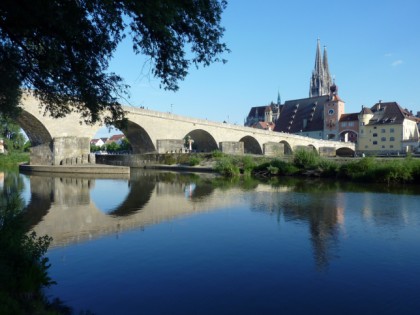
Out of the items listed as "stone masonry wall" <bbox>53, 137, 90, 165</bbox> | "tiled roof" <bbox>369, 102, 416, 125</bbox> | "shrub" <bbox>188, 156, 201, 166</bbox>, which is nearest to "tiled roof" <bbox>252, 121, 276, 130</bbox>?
"tiled roof" <bbox>369, 102, 416, 125</bbox>

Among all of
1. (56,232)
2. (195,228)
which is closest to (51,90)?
(56,232)

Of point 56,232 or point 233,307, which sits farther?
point 56,232

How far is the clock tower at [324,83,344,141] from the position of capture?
89.8m

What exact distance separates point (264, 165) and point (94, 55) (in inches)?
909

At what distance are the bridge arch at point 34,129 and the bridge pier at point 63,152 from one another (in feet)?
1.66

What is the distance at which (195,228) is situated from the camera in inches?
375

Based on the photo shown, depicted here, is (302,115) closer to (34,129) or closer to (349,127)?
(349,127)

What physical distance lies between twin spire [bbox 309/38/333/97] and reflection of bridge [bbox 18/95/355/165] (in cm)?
6587

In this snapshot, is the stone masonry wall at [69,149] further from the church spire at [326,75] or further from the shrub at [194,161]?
the church spire at [326,75]

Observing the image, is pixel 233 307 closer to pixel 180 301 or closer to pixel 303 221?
pixel 180 301

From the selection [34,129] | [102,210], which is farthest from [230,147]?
[102,210]

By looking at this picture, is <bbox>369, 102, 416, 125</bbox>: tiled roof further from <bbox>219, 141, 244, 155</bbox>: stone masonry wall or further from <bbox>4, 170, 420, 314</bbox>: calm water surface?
<bbox>4, 170, 420, 314</bbox>: calm water surface

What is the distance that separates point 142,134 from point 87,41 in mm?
36820

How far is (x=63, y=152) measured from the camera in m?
32.5
